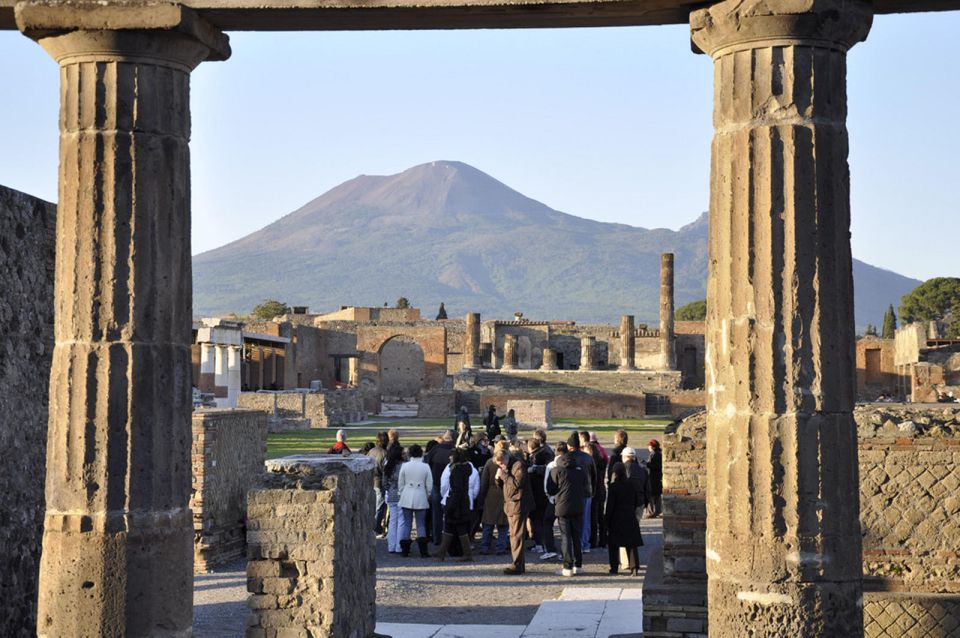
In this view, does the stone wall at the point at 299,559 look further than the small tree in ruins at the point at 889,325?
No

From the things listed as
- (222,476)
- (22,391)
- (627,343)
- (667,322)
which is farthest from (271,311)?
(22,391)

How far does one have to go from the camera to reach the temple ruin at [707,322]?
17.8 feet

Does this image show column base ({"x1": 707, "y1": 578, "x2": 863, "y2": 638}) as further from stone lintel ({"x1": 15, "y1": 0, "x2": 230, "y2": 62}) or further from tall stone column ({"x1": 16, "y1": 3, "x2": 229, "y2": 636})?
stone lintel ({"x1": 15, "y1": 0, "x2": 230, "y2": 62})

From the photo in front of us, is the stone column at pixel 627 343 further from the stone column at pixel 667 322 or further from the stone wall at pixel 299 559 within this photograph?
the stone wall at pixel 299 559

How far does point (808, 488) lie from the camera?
5406 millimetres

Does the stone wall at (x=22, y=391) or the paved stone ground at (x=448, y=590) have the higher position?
the stone wall at (x=22, y=391)

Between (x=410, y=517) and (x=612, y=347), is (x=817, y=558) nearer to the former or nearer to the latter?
(x=410, y=517)

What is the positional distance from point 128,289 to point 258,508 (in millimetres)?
2783

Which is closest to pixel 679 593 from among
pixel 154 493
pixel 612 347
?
pixel 154 493

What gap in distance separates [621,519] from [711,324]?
22.4 feet

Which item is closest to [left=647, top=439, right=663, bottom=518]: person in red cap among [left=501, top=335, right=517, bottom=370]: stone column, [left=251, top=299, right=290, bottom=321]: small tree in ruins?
[left=501, top=335, right=517, bottom=370]: stone column

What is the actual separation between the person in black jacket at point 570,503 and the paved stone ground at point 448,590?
0.20 metres

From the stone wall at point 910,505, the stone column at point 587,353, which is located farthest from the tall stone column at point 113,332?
the stone column at point 587,353

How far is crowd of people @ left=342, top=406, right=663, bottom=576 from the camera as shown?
12219 mm
